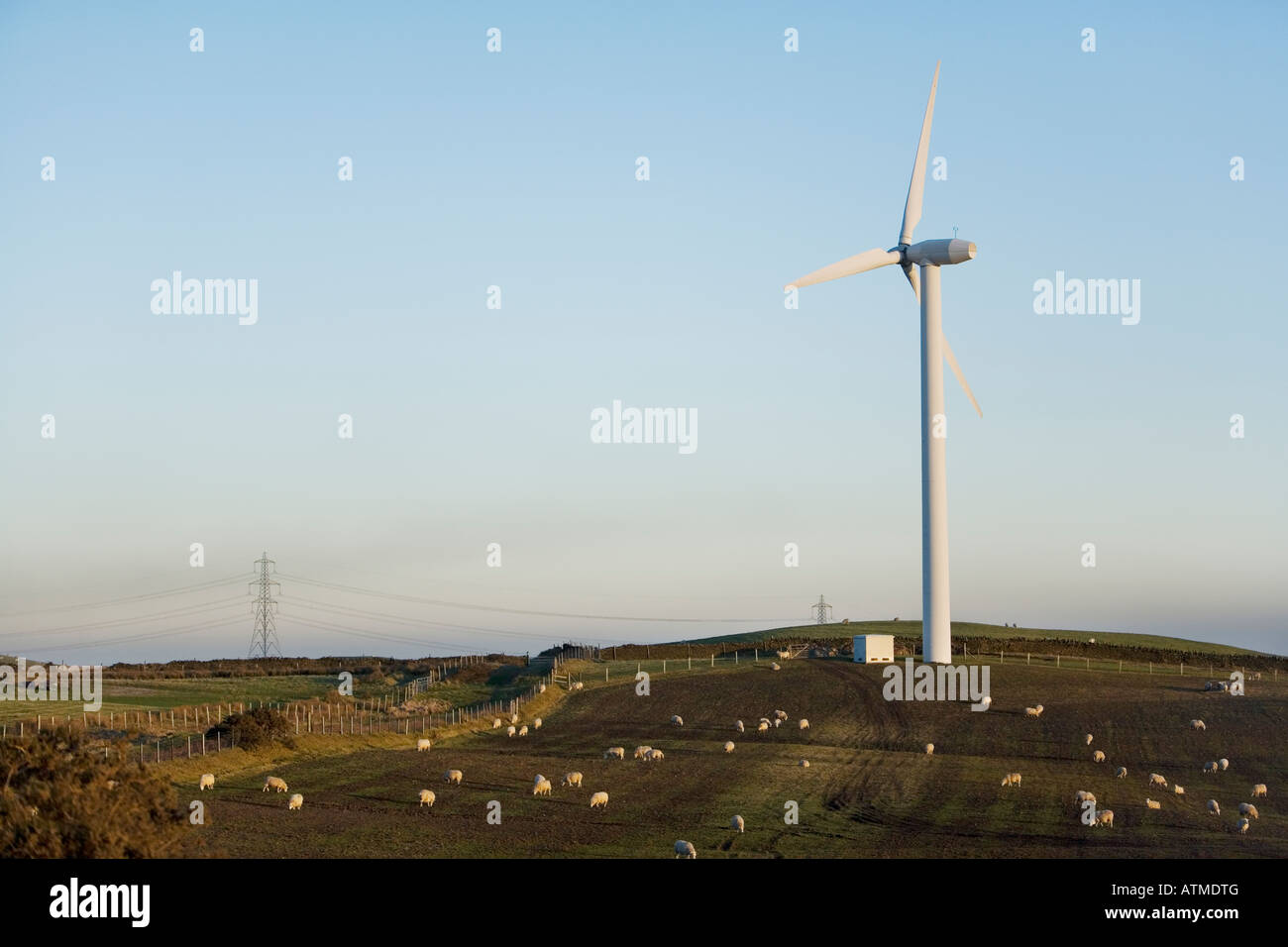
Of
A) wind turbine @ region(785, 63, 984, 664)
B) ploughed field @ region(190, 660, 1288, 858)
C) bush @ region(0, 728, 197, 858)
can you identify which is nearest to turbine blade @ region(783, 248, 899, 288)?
wind turbine @ region(785, 63, 984, 664)

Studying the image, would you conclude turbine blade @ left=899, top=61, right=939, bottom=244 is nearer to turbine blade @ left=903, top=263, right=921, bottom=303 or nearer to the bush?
turbine blade @ left=903, top=263, right=921, bottom=303

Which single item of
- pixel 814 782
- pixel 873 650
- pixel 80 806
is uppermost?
pixel 80 806

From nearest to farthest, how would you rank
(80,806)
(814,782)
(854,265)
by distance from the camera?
(80,806), (814,782), (854,265)

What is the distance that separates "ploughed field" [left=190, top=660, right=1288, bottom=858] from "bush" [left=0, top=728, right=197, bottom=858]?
33.5ft

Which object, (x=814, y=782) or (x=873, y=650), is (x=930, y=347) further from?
(x=814, y=782)

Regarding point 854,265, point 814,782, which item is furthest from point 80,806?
point 854,265

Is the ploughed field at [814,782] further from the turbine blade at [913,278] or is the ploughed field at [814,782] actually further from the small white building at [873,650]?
the turbine blade at [913,278]

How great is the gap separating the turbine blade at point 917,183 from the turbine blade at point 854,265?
7.34 feet

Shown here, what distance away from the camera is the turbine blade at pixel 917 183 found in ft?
301

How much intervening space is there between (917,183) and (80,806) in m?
78.3

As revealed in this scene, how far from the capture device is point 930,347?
3629 inches

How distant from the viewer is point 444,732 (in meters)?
78.2
